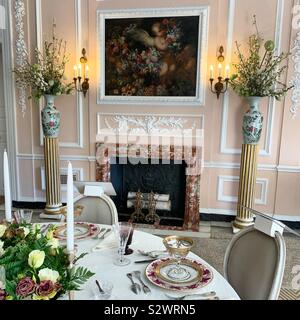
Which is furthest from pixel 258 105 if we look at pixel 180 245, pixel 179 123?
pixel 180 245

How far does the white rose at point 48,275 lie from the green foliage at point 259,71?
9.44ft

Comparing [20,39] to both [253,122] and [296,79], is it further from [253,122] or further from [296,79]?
[296,79]

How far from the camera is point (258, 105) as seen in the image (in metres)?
3.36

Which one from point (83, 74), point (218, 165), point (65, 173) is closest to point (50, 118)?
point (83, 74)

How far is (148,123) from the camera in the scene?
378cm

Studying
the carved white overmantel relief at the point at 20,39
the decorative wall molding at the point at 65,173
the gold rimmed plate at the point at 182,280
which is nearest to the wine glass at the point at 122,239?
the gold rimmed plate at the point at 182,280

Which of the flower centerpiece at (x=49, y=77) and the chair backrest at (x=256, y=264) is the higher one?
the flower centerpiece at (x=49, y=77)

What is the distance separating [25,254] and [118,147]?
2.87 meters

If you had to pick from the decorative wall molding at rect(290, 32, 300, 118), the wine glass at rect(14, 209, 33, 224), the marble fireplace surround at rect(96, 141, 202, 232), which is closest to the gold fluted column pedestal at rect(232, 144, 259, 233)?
the marble fireplace surround at rect(96, 141, 202, 232)

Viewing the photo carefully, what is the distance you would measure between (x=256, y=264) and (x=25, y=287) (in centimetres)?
103

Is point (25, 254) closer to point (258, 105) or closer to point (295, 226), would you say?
point (258, 105)

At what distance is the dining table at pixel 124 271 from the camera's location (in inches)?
46.2

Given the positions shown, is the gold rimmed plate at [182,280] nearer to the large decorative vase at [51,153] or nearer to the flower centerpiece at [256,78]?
the flower centerpiece at [256,78]
